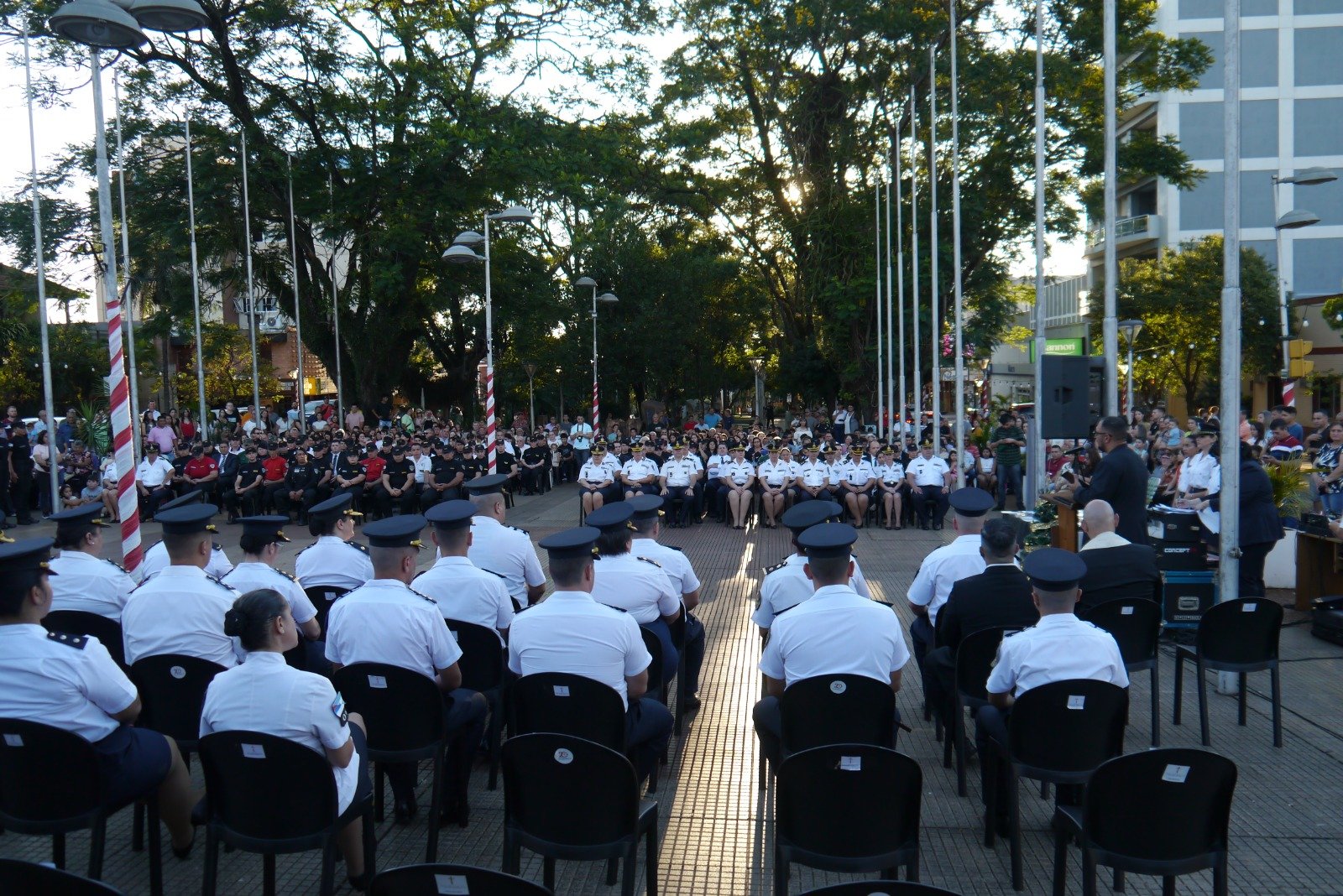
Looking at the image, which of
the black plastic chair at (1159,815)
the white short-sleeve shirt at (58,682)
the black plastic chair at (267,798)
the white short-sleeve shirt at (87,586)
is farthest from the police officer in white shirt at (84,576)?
the black plastic chair at (1159,815)

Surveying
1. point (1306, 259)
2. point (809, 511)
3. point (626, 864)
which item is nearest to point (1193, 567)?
point (809, 511)

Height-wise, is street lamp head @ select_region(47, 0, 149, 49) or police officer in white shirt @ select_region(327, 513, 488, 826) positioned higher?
street lamp head @ select_region(47, 0, 149, 49)

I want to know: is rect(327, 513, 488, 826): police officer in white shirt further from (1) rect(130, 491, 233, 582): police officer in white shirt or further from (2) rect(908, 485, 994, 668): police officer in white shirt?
(2) rect(908, 485, 994, 668): police officer in white shirt

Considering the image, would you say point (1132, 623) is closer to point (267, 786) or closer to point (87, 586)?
point (267, 786)

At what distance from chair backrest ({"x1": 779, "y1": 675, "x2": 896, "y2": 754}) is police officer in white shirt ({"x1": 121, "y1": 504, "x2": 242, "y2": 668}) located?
9.48 feet

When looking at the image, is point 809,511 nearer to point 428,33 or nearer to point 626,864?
point 626,864

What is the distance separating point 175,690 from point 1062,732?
4.32m

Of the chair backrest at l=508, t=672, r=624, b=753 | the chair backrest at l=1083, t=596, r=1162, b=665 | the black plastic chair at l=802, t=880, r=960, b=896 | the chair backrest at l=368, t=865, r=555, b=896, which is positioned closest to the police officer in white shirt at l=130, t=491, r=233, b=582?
the chair backrest at l=508, t=672, r=624, b=753

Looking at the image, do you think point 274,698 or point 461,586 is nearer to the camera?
point 274,698

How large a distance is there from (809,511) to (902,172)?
1064 inches

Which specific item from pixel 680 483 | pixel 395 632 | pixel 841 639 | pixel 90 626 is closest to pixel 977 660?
pixel 841 639

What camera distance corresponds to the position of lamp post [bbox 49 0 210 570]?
746 centimetres

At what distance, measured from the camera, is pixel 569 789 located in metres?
4.00

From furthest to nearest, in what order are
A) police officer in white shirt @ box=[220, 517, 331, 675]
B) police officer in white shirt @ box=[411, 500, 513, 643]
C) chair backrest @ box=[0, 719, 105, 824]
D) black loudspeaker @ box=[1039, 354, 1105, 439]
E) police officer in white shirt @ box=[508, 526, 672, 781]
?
black loudspeaker @ box=[1039, 354, 1105, 439] → police officer in white shirt @ box=[411, 500, 513, 643] → police officer in white shirt @ box=[220, 517, 331, 675] → police officer in white shirt @ box=[508, 526, 672, 781] → chair backrest @ box=[0, 719, 105, 824]
